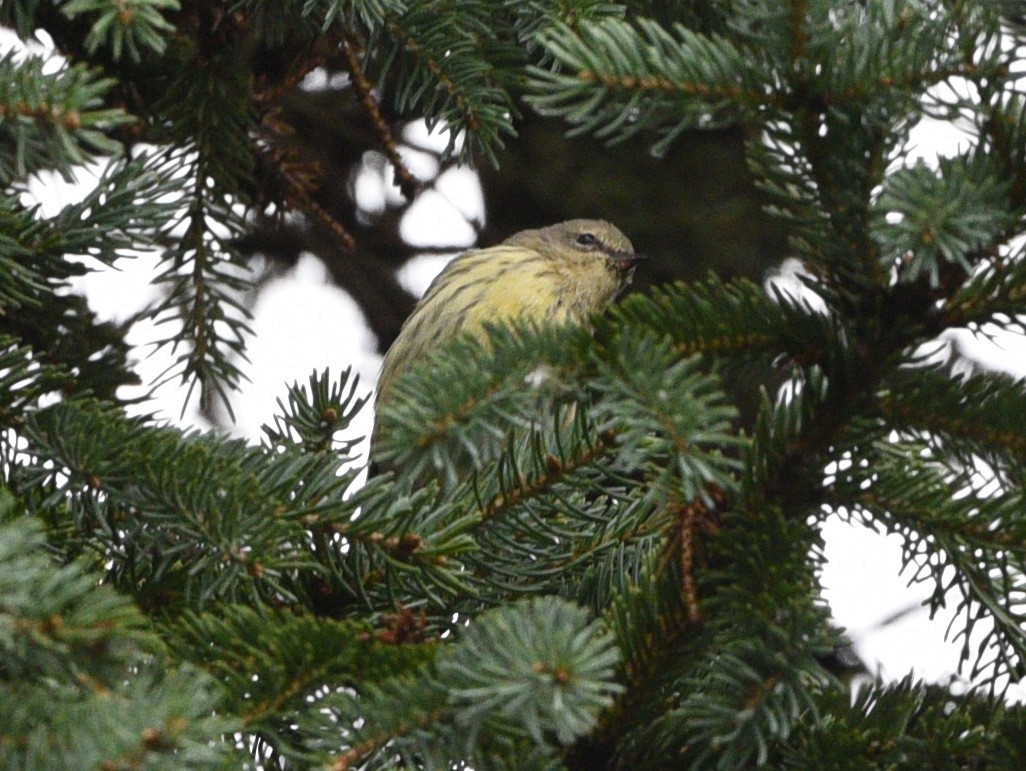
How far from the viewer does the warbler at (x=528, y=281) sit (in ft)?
14.3

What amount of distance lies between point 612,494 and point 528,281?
222 cm

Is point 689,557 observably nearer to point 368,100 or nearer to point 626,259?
point 368,100

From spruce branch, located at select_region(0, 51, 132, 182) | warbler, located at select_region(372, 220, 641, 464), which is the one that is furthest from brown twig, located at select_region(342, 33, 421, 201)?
spruce branch, located at select_region(0, 51, 132, 182)

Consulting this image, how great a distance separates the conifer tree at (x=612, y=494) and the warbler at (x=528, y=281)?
209 centimetres

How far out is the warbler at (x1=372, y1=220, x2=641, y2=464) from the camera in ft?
14.3

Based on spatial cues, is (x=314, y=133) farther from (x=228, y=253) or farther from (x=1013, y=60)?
(x=1013, y=60)

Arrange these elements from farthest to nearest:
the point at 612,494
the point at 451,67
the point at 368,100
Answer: the point at 368,100, the point at 451,67, the point at 612,494

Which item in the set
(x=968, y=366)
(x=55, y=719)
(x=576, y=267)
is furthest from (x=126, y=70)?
(x=968, y=366)

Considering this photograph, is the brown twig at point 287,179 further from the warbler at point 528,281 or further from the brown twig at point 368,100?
the warbler at point 528,281

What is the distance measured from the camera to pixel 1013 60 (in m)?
1.58

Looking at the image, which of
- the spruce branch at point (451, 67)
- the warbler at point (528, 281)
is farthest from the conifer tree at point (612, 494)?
the warbler at point (528, 281)

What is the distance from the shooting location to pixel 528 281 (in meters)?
4.43

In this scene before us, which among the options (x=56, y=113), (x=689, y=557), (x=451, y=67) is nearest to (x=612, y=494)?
(x=689, y=557)

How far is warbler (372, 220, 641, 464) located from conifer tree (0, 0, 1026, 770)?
6.85ft
